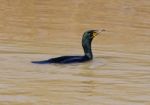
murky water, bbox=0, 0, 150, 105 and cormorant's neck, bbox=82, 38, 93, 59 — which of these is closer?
murky water, bbox=0, 0, 150, 105

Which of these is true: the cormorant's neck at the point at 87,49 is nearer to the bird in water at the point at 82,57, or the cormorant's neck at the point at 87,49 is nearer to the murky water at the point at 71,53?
the bird in water at the point at 82,57

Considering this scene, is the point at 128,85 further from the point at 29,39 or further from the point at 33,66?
the point at 29,39

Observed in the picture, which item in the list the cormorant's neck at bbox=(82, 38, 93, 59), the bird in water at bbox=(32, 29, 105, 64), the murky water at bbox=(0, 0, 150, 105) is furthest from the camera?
the cormorant's neck at bbox=(82, 38, 93, 59)

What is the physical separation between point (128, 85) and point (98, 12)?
15.1 m

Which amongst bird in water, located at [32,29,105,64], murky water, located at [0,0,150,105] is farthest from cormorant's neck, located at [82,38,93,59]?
murky water, located at [0,0,150,105]

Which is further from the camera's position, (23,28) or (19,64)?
(23,28)

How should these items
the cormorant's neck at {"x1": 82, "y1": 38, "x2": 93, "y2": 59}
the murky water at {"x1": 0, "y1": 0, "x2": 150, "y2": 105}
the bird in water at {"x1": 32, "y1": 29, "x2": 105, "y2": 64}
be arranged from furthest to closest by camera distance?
the cormorant's neck at {"x1": 82, "y1": 38, "x2": 93, "y2": 59}
the bird in water at {"x1": 32, "y1": 29, "x2": 105, "y2": 64}
the murky water at {"x1": 0, "y1": 0, "x2": 150, "y2": 105}

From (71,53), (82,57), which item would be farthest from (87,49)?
(71,53)

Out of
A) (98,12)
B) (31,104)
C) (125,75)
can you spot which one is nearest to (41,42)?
(125,75)

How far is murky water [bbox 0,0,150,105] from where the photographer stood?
11.8 metres

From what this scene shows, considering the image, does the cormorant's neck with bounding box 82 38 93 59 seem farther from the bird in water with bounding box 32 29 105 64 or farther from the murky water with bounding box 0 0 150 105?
the murky water with bounding box 0 0 150 105

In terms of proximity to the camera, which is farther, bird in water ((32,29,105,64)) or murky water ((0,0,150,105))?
bird in water ((32,29,105,64))

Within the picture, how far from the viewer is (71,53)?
54.4 feet

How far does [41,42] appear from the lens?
60.0 ft
